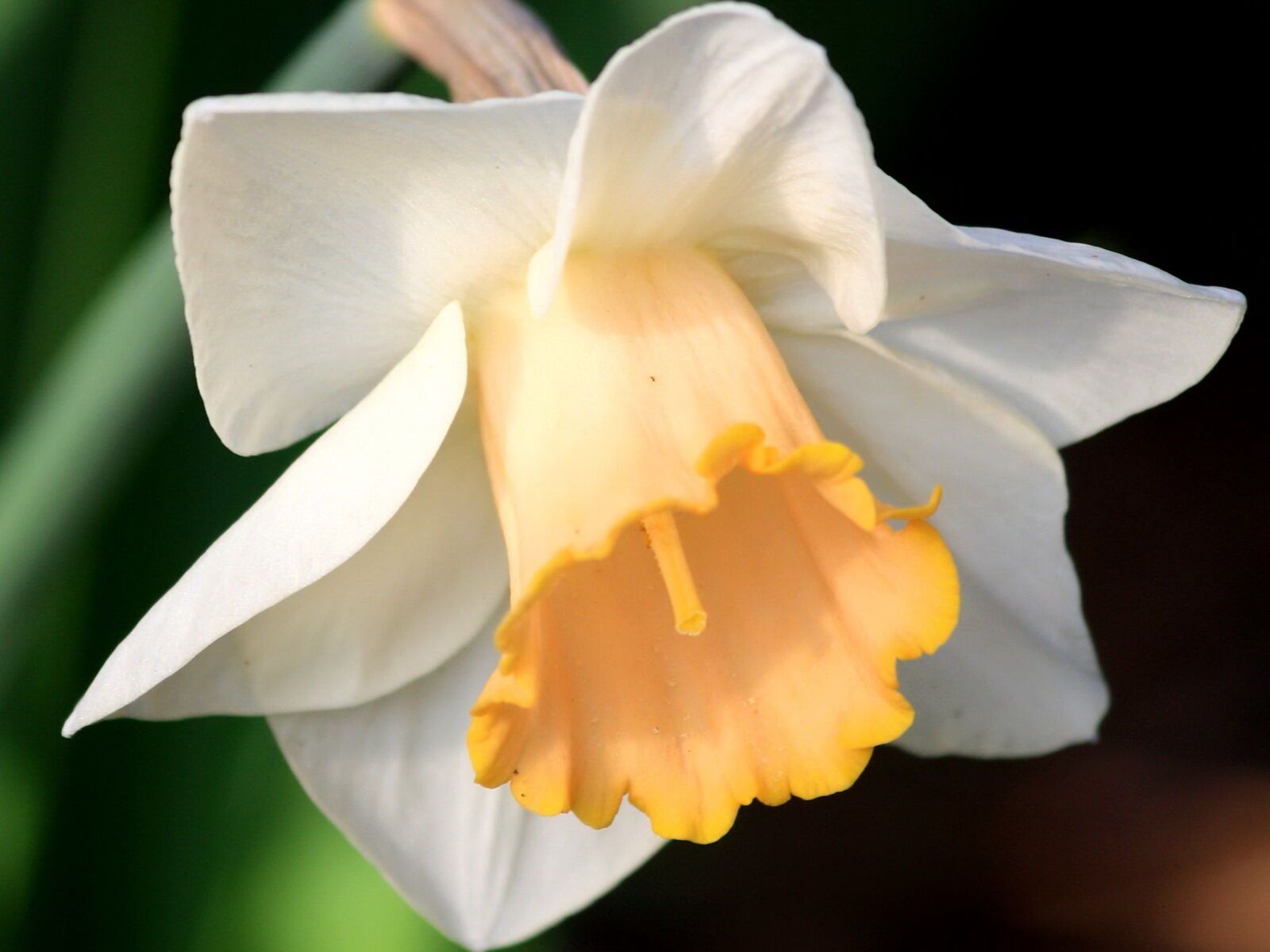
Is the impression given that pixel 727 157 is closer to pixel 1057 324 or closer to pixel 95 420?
pixel 1057 324

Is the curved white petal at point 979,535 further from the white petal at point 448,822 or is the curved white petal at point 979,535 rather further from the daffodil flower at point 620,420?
the white petal at point 448,822

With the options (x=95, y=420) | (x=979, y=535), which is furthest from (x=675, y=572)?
(x=95, y=420)

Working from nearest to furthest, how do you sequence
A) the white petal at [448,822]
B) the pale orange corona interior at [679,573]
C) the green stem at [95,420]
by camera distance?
1. the pale orange corona interior at [679,573]
2. the green stem at [95,420]
3. the white petal at [448,822]

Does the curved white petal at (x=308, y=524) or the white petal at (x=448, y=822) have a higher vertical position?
the curved white petal at (x=308, y=524)

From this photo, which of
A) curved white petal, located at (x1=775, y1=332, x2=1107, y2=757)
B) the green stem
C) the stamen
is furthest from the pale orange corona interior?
the green stem

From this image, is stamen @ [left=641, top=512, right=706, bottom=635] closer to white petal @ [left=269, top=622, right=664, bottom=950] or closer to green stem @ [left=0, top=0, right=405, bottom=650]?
white petal @ [left=269, top=622, right=664, bottom=950]

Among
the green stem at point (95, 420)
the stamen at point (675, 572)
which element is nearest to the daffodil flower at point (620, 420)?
the stamen at point (675, 572)

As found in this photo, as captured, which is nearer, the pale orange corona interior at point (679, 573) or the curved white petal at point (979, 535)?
the pale orange corona interior at point (679, 573)

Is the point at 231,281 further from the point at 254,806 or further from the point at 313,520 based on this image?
the point at 254,806
